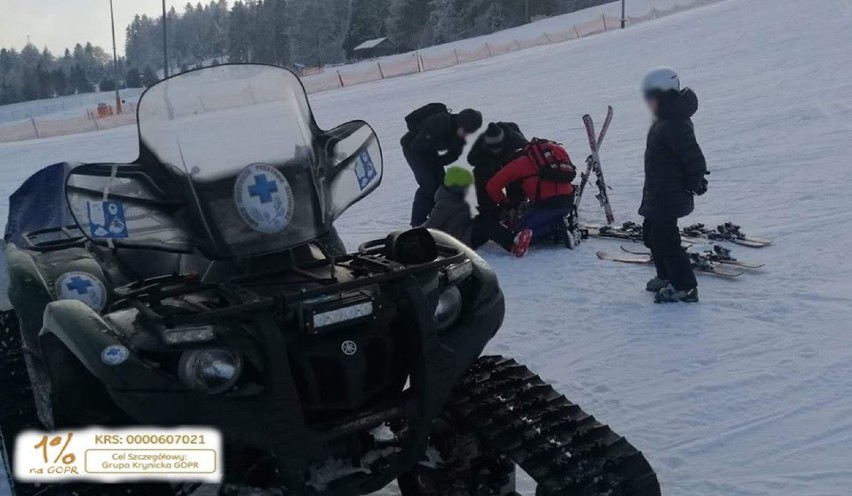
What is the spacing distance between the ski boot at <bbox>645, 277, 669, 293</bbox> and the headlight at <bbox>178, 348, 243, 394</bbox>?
187 inches

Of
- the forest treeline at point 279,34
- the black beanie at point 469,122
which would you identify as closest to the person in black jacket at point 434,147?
the black beanie at point 469,122

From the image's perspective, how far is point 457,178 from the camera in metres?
8.90

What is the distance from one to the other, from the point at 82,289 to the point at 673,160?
455 cm

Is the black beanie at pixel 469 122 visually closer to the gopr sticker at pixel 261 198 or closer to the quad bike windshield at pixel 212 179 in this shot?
the quad bike windshield at pixel 212 179

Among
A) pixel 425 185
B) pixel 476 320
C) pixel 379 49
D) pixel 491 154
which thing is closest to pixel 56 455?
pixel 476 320

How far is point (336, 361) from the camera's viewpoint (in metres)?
3.45

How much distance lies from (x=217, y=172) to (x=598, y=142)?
693 cm

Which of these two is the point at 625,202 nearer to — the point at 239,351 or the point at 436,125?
the point at 436,125

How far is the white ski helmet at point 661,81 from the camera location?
668 centimetres

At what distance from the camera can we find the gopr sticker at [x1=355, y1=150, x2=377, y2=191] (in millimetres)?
4727

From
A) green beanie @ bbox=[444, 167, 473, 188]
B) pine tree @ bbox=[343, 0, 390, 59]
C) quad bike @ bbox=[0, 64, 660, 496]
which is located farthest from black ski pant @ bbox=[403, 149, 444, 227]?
pine tree @ bbox=[343, 0, 390, 59]

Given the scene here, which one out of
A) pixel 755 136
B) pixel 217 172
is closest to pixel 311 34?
pixel 755 136

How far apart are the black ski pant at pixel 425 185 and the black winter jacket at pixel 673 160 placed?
3.41m

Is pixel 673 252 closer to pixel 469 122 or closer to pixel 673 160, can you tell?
pixel 673 160
